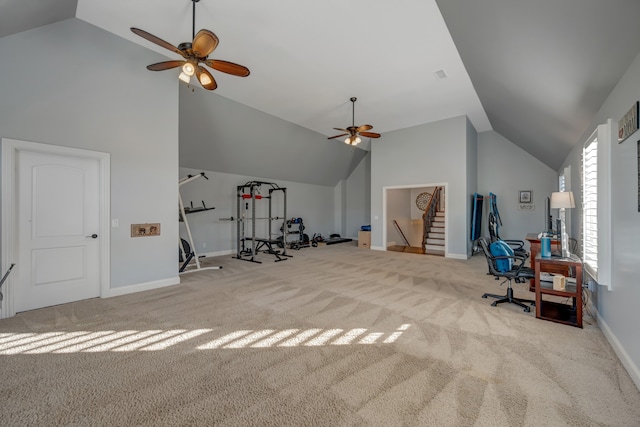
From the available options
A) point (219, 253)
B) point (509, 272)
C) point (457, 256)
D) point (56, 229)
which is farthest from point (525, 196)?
point (56, 229)

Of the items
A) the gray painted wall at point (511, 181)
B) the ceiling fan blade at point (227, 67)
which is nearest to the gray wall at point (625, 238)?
the ceiling fan blade at point (227, 67)

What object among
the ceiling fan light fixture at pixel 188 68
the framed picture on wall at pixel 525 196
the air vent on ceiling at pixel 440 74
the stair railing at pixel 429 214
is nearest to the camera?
the ceiling fan light fixture at pixel 188 68

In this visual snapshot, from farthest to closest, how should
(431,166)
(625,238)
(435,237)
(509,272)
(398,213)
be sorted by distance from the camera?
(398,213) → (435,237) → (431,166) → (509,272) → (625,238)

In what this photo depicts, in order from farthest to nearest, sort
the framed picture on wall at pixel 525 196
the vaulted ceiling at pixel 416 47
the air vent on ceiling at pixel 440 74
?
the framed picture on wall at pixel 525 196 < the air vent on ceiling at pixel 440 74 < the vaulted ceiling at pixel 416 47

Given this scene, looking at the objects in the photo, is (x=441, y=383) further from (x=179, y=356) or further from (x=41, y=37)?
(x=41, y=37)

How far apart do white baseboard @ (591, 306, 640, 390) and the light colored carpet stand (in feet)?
0.19

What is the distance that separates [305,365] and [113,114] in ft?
14.8

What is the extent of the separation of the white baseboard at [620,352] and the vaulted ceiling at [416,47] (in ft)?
7.83

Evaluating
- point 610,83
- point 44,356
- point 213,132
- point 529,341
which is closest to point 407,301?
point 529,341

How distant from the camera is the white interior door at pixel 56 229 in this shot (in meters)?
3.60

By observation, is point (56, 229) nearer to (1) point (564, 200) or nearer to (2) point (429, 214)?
(1) point (564, 200)

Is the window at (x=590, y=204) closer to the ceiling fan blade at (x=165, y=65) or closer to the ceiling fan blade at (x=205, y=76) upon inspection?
the ceiling fan blade at (x=205, y=76)

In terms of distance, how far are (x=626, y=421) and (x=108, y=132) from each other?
6213mm

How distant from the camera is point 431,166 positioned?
7.98m
